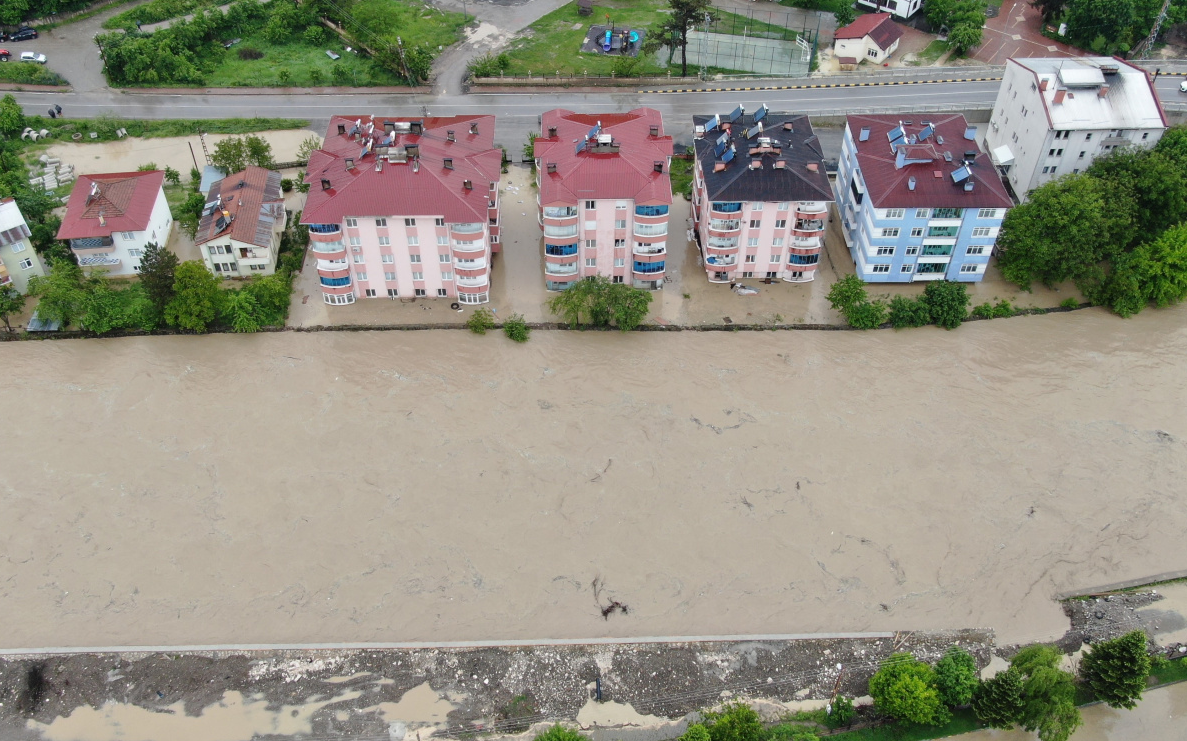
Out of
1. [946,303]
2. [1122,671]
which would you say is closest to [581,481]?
[946,303]

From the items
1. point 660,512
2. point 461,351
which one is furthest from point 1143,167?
point 461,351

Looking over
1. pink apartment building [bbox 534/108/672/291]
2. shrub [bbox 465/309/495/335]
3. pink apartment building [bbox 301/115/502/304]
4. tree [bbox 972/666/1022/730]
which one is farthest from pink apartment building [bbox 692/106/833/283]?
tree [bbox 972/666/1022/730]

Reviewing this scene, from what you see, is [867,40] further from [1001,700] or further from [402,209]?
[1001,700]

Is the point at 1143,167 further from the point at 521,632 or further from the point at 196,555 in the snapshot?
the point at 196,555

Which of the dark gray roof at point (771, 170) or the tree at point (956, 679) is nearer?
the tree at point (956, 679)

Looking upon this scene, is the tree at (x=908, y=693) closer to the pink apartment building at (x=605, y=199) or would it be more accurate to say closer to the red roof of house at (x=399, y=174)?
the pink apartment building at (x=605, y=199)

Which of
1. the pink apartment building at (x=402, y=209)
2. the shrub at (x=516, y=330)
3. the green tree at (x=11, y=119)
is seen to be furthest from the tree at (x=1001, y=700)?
the green tree at (x=11, y=119)

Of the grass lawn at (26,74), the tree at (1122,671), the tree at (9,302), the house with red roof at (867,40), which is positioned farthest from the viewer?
the house with red roof at (867,40)
